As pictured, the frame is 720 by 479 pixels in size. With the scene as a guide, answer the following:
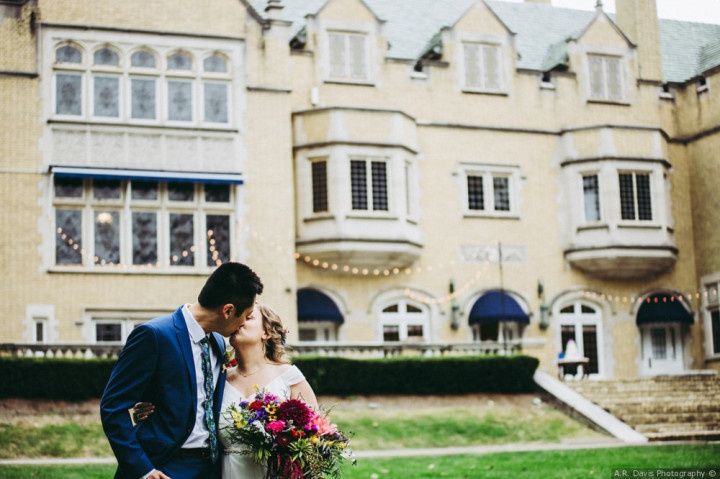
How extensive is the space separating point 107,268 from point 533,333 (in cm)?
1181

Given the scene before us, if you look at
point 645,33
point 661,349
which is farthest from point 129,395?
point 645,33

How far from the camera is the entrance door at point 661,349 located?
1231 inches

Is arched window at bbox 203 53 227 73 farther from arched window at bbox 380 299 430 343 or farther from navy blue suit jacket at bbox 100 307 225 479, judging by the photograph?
navy blue suit jacket at bbox 100 307 225 479

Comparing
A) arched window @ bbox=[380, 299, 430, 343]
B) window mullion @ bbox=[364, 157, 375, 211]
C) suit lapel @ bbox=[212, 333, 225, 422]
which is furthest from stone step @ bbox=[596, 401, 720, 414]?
suit lapel @ bbox=[212, 333, 225, 422]

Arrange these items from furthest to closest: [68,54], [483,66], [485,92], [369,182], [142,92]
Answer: [483,66], [485,92], [369,182], [142,92], [68,54]

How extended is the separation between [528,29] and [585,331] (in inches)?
399

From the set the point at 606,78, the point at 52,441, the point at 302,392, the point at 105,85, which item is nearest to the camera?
the point at 302,392

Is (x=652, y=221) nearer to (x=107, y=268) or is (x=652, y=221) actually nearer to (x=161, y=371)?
(x=107, y=268)

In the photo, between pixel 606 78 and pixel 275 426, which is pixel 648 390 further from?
pixel 275 426

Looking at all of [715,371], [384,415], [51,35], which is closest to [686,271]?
[715,371]

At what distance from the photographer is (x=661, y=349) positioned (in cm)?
3164

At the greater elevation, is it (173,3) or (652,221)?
(173,3)

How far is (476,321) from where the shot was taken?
96.7 ft

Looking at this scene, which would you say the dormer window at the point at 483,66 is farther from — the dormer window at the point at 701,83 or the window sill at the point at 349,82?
the dormer window at the point at 701,83
